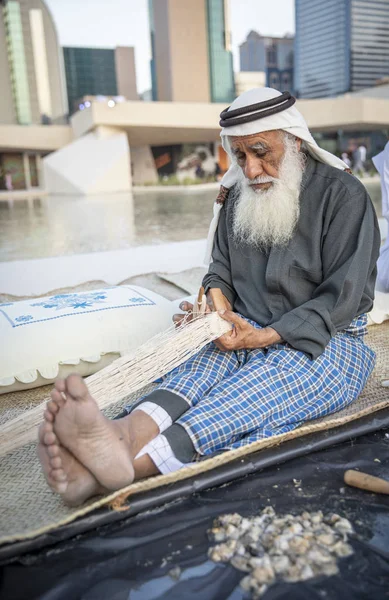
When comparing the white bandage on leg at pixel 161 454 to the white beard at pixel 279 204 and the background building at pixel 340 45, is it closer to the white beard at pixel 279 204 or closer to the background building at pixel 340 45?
the white beard at pixel 279 204

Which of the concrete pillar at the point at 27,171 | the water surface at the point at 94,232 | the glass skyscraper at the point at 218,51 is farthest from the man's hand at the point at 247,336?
the concrete pillar at the point at 27,171

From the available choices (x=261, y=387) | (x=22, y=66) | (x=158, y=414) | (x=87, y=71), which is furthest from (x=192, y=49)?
(x=87, y=71)

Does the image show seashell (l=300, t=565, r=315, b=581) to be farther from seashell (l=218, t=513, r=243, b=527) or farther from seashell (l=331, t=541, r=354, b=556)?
seashell (l=218, t=513, r=243, b=527)

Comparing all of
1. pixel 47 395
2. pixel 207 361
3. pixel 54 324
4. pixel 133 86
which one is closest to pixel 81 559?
pixel 207 361

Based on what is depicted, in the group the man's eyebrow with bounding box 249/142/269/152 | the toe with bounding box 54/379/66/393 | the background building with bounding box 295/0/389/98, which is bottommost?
the toe with bounding box 54/379/66/393

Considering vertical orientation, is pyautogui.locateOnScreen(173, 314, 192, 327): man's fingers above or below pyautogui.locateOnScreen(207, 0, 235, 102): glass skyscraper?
below

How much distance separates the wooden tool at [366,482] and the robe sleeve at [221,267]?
81 centimetres

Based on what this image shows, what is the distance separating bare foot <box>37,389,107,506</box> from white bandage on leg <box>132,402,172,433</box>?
0.78 ft

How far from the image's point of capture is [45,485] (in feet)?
5.05

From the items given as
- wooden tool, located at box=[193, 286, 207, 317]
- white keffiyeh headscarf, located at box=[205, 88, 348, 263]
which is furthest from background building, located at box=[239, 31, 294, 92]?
wooden tool, located at box=[193, 286, 207, 317]

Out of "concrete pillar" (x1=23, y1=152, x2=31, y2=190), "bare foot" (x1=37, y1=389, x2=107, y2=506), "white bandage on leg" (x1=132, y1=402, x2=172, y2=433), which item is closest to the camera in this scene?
"bare foot" (x1=37, y1=389, x2=107, y2=506)

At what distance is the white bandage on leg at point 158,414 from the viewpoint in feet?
4.86

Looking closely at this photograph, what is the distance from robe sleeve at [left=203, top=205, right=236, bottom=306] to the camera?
203 cm

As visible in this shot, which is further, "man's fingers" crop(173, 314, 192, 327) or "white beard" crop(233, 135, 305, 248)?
"man's fingers" crop(173, 314, 192, 327)
